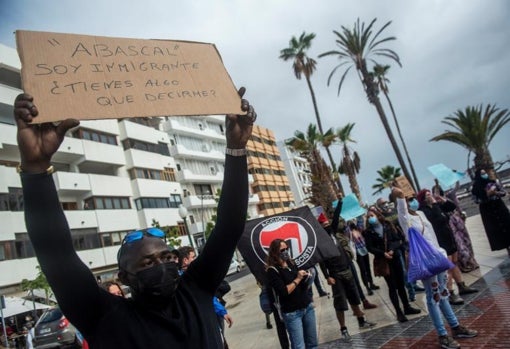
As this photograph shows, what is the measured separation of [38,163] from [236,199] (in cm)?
90

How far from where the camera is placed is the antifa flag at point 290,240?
601cm

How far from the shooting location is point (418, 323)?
6.06 meters

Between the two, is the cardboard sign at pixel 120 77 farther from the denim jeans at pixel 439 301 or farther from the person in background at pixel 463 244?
the person in background at pixel 463 244

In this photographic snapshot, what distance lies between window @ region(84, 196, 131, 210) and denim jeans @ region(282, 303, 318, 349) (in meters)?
29.8

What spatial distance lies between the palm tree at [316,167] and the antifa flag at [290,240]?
21001mm

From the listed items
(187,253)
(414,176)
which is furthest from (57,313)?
(414,176)

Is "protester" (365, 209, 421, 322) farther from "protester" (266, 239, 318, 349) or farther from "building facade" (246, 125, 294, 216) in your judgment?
"building facade" (246, 125, 294, 216)

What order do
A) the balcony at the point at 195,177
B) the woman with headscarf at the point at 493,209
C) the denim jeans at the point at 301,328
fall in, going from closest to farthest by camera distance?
the denim jeans at the point at 301,328 → the woman with headscarf at the point at 493,209 → the balcony at the point at 195,177

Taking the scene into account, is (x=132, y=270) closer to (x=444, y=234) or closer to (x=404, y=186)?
(x=444, y=234)

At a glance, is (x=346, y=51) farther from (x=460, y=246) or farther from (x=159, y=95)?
(x=159, y=95)

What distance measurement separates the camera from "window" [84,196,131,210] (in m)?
31.5

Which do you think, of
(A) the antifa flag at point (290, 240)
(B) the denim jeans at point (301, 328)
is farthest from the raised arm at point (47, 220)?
(A) the antifa flag at point (290, 240)

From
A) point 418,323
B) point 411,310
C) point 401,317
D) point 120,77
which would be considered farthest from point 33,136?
point 411,310

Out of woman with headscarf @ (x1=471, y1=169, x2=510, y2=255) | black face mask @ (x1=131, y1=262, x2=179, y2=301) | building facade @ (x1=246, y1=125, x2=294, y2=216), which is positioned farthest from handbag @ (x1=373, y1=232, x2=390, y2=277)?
building facade @ (x1=246, y1=125, x2=294, y2=216)
